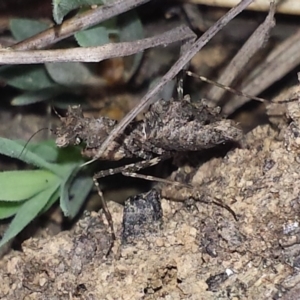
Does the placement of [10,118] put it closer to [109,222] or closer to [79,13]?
[79,13]

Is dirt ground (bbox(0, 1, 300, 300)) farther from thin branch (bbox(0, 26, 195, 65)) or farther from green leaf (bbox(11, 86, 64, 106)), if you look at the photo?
green leaf (bbox(11, 86, 64, 106))

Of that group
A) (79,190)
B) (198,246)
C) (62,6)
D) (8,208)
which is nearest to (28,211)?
(8,208)

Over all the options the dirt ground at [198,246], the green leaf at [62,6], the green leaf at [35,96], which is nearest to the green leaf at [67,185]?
the dirt ground at [198,246]

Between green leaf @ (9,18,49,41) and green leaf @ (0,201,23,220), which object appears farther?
green leaf @ (9,18,49,41)

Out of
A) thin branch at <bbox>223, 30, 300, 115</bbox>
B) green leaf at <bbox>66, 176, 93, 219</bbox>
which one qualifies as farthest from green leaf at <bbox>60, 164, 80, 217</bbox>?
thin branch at <bbox>223, 30, 300, 115</bbox>

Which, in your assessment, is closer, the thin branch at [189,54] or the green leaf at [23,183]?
the thin branch at [189,54]

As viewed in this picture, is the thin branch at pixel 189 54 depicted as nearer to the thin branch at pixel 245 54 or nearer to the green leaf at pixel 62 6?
the thin branch at pixel 245 54
